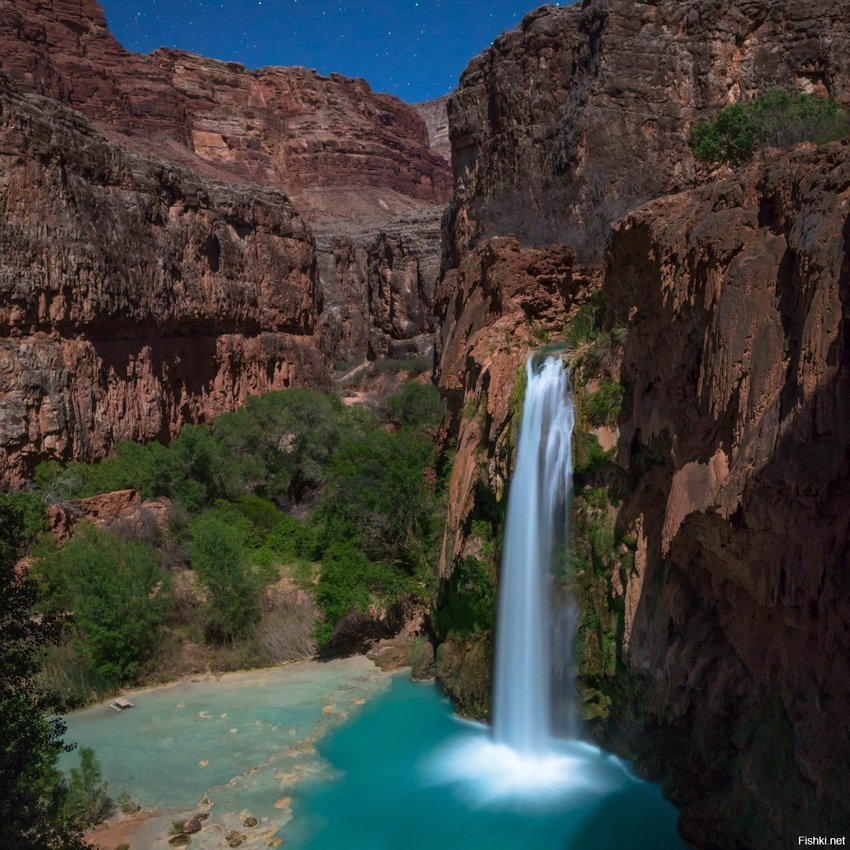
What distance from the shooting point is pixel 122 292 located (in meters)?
23.7

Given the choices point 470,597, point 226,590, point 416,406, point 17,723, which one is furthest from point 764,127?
point 416,406

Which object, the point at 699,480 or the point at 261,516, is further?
the point at 261,516

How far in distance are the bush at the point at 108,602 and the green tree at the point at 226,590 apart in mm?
939

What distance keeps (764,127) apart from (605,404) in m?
7.39

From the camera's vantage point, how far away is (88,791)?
35.8ft

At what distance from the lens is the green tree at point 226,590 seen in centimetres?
1691

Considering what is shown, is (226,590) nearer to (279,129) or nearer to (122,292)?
(122,292)

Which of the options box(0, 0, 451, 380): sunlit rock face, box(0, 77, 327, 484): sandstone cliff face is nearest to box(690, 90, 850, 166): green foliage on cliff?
box(0, 77, 327, 484): sandstone cliff face

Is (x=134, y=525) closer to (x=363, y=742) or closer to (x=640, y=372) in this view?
(x=363, y=742)

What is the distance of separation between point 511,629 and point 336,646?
5.50 metres

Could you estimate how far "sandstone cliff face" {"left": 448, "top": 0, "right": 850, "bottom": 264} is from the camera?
85.6ft

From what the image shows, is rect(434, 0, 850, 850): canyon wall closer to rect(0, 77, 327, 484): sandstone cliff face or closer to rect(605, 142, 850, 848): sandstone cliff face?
rect(605, 142, 850, 848): sandstone cliff face

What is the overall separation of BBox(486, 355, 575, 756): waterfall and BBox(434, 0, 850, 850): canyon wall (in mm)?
361

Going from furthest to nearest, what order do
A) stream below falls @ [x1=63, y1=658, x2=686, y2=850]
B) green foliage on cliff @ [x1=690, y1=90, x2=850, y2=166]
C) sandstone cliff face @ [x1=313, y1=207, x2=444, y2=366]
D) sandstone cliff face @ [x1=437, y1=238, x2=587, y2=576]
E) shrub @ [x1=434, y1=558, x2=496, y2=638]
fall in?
sandstone cliff face @ [x1=313, y1=207, x2=444, y2=366], sandstone cliff face @ [x1=437, y1=238, x2=587, y2=576], green foliage on cliff @ [x1=690, y1=90, x2=850, y2=166], shrub @ [x1=434, y1=558, x2=496, y2=638], stream below falls @ [x1=63, y1=658, x2=686, y2=850]
